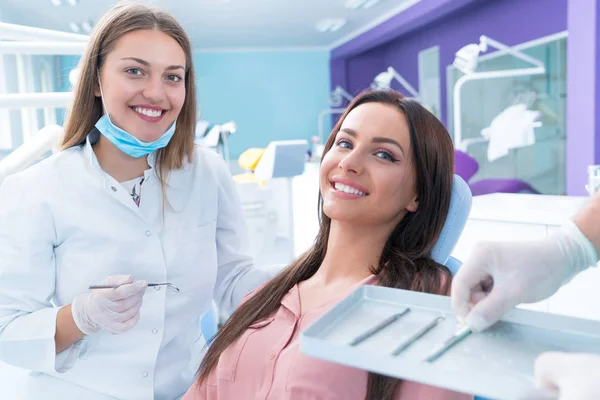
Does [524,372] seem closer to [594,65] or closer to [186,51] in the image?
[186,51]

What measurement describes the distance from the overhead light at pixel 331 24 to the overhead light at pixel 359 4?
741 millimetres

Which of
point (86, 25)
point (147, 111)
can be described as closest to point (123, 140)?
point (147, 111)

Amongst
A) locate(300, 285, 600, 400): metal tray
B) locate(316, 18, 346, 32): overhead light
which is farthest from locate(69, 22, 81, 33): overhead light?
locate(300, 285, 600, 400): metal tray

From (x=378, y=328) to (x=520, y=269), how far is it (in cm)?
25

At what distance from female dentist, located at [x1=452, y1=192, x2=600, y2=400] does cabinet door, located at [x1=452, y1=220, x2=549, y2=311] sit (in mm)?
885

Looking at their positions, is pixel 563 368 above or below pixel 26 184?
below

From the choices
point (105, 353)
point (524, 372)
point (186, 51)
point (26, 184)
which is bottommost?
point (105, 353)

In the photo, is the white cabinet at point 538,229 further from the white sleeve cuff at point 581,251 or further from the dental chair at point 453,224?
the white sleeve cuff at point 581,251

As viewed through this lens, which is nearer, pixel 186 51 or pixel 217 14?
pixel 186 51

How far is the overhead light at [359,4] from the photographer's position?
5982 millimetres

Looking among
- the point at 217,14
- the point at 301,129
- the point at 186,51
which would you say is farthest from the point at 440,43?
the point at 186,51

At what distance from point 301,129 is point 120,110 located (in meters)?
8.48

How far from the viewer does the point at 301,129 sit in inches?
380

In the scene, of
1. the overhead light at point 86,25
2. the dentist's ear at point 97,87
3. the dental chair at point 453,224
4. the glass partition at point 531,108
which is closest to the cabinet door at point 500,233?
the dental chair at point 453,224
